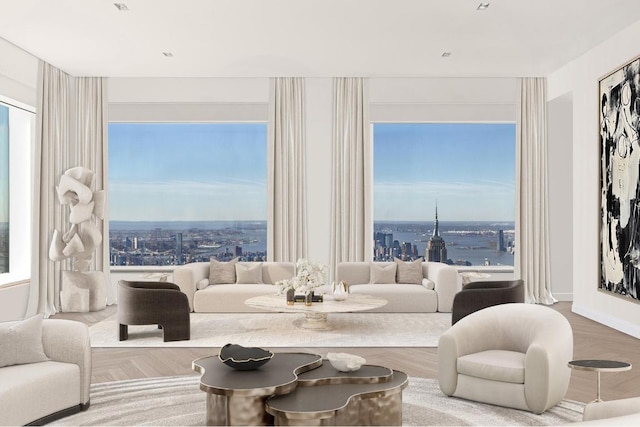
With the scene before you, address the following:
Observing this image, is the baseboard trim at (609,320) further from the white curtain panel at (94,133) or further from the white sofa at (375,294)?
the white curtain panel at (94,133)

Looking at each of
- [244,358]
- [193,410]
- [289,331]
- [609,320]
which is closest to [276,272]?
[289,331]

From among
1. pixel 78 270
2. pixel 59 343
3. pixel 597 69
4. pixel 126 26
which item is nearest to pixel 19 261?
pixel 78 270

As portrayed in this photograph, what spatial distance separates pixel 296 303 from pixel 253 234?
4.21 m

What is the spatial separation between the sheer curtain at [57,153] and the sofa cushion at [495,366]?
6.32 metres

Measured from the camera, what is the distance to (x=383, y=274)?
28.5 ft

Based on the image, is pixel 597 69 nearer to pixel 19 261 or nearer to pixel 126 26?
pixel 126 26

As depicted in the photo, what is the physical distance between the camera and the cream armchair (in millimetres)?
4031

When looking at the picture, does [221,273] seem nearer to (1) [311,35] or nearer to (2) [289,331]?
(2) [289,331]

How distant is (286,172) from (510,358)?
594 cm

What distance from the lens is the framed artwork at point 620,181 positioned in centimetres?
686

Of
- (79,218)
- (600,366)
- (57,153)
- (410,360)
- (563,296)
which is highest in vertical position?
(57,153)

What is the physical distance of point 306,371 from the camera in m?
4.07

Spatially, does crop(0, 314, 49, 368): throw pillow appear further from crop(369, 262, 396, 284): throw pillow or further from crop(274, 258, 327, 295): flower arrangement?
crop(369, 262, 396, 284): throw pillow

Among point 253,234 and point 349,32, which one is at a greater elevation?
point 349,32
